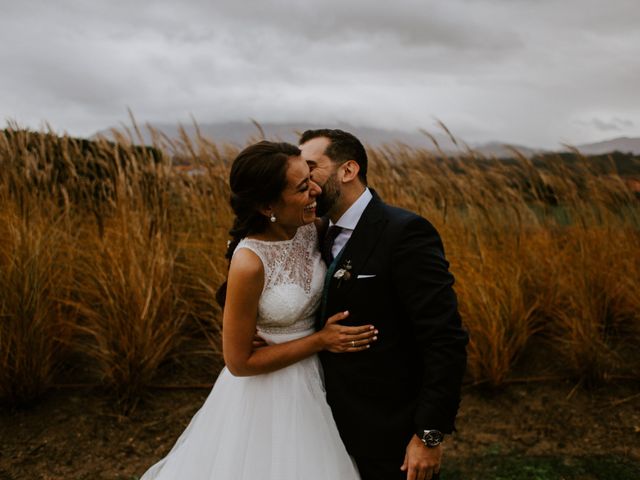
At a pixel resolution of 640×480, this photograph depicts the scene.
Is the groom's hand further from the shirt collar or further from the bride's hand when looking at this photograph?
the shirt collar

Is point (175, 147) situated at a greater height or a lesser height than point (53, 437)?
greater

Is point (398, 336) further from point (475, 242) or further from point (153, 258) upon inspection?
point (475, 242)

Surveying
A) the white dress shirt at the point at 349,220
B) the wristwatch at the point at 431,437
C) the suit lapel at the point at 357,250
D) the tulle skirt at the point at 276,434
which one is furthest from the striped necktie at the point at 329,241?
the wristwatch at the point at 431,437

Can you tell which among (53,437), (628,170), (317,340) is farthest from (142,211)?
(628,170)

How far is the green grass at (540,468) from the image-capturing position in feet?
12.0

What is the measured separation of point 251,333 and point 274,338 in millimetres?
191

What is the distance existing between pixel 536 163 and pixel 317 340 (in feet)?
16.7

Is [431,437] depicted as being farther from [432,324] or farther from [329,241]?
[329,241]

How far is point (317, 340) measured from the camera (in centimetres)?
229

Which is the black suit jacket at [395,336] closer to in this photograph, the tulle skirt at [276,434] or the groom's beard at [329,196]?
the tulle skirt at [276,434]

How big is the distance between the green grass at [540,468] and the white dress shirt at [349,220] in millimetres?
1995

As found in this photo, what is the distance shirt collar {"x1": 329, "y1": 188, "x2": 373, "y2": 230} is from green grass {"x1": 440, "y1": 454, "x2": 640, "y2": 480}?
2.08 m

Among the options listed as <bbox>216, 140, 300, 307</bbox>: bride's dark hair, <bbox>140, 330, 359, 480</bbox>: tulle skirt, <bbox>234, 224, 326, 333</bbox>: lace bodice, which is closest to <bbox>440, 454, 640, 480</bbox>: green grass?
<bbox>140, 330, 359, 480</bbox>: tulle skirt

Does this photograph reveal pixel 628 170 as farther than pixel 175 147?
Yes
